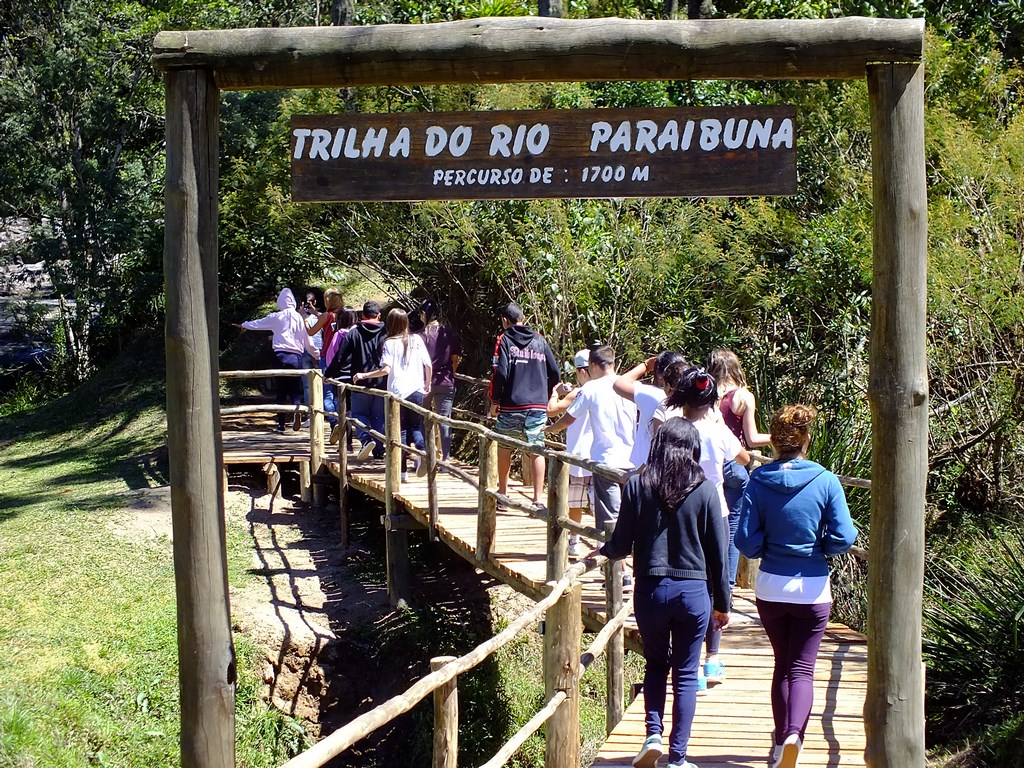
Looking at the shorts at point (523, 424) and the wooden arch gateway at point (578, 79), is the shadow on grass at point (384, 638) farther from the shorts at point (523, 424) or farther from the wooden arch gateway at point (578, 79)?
the wooden arch gateway at point (578, 79)

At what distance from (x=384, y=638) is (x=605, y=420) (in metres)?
5.12

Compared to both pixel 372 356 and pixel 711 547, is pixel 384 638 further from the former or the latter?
pixel 711 547

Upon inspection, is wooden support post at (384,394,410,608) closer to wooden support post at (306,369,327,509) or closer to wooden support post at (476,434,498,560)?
wooden support post at (476,434,498,560)

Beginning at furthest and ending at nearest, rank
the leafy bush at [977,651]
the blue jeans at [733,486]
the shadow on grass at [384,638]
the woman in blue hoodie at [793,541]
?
the shadow on grass at [384,638] < the leafy bush at [977,651] < the blue jeans at [733,486] < the woman in blue hoodie at [793,541]

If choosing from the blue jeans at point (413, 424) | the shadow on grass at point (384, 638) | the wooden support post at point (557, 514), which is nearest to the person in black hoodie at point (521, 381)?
the wooden support post at point (557, 514)

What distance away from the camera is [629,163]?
15.4 feet

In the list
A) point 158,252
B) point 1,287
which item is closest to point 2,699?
point 158,252

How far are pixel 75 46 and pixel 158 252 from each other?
429 centimetres

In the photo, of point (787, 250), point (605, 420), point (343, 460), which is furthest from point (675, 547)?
point (787, 250)

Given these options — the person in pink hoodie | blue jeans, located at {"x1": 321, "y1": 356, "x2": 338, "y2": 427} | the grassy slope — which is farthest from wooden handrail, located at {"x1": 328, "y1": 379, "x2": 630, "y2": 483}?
the person in pink hoodie

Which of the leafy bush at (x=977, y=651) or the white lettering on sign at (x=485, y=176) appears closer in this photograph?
the white lettering on sign at (x=485, y=176)

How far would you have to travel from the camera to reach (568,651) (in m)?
5.61

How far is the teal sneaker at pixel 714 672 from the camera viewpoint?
656cm

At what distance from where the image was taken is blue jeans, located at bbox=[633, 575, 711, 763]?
16.2 ft
